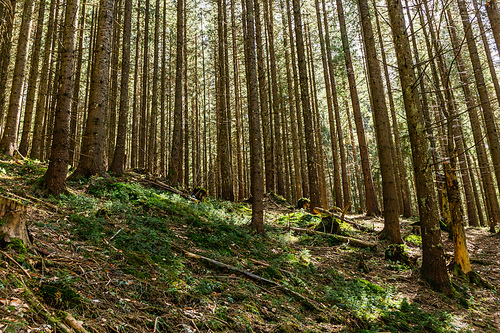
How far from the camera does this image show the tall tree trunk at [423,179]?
6.82m

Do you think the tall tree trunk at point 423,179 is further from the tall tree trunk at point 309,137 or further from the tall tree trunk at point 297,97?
the tall tree trunk at point 297,97

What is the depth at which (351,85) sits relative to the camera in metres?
15.2

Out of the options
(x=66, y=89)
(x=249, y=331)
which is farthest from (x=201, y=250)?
(x=66, y=89)

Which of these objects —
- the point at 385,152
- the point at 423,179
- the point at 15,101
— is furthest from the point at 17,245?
the point at 385,152

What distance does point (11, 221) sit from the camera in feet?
11.5

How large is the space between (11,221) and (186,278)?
259cm

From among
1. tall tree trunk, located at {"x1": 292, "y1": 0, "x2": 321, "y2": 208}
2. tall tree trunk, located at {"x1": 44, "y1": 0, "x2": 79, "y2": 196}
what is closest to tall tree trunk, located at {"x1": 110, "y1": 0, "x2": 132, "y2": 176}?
tall tree trunk, located at {"x1": 44, "y1": 0, "x2": 79, "y2": 196}

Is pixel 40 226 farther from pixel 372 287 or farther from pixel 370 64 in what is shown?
pixel 370 64

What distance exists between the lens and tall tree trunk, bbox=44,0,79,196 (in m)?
6.64

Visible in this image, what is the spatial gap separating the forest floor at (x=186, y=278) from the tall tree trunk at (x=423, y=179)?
485 mm

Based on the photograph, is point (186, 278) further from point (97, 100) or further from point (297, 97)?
point (297, 97)

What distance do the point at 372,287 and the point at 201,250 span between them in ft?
13.9

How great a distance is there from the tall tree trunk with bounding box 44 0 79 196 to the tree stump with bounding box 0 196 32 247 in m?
3.24

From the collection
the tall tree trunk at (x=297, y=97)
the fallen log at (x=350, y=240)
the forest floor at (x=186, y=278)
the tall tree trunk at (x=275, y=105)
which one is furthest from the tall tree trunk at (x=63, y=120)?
the tall tree trunk at (x=297, y=97)
